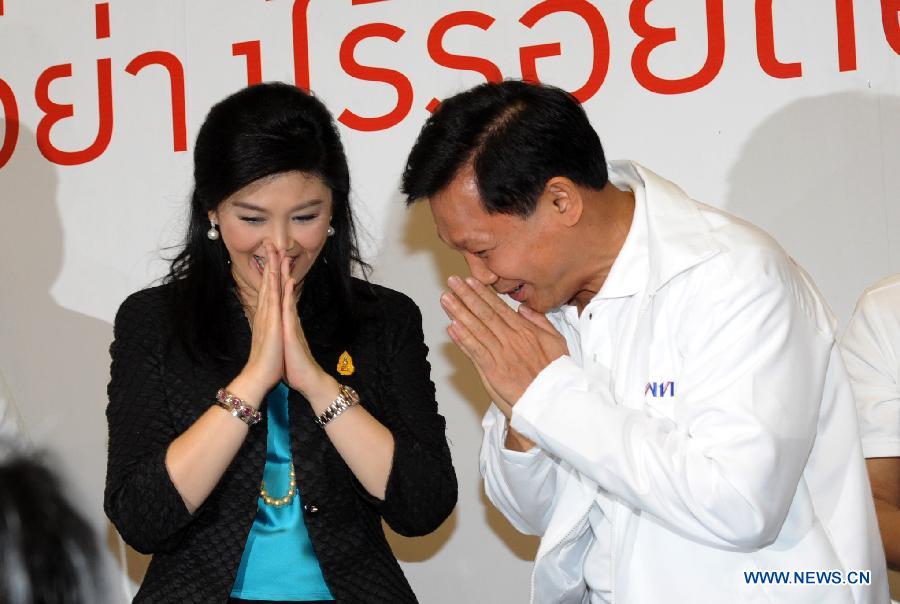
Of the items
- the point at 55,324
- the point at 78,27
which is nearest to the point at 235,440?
the point at 55,324

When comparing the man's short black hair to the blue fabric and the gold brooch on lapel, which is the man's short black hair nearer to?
the gold brooch on lapel

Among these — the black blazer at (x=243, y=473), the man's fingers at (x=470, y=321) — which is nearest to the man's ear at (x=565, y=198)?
the man's fingers at (x=470, y=321)

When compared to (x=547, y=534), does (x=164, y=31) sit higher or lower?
higher

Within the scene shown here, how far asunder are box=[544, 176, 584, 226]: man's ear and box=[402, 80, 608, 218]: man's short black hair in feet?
0.04

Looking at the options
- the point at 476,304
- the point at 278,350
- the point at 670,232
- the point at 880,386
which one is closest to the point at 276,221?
the point at 278,350

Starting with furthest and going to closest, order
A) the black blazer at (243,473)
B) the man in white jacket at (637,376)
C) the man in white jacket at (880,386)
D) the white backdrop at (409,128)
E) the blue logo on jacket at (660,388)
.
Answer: the white backdrop at (409,128) < the man in white jacket at (880,386) < the black blazer at (243,473) < the blue logo on jacket at (660,388) < the man in white jacket at (637,376)

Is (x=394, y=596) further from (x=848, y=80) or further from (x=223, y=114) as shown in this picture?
(x=848, y=80)

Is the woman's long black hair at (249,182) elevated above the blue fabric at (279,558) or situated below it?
above

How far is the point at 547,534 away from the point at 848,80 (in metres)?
1.55

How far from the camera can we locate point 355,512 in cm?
237

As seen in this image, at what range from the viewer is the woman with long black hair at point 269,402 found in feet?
7.43

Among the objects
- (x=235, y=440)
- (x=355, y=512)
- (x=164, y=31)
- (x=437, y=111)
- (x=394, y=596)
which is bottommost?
(x=394, y=596)

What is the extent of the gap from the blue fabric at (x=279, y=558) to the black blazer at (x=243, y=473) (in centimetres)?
4

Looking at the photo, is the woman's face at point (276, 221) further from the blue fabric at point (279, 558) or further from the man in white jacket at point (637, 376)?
the blue fabric at point (279, 558)
